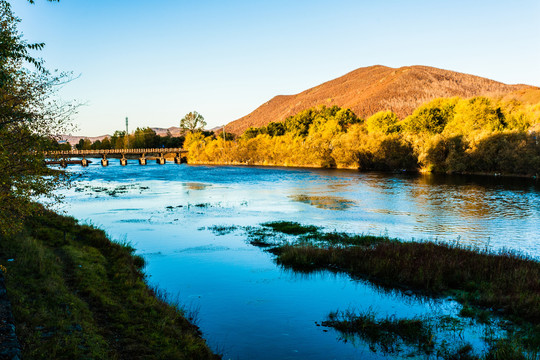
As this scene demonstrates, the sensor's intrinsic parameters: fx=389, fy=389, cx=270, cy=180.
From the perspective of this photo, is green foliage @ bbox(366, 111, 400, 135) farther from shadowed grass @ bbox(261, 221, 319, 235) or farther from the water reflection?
shadowed grass @ bbox(261, 221, 319, 235)

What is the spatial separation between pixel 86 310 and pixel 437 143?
8848cm

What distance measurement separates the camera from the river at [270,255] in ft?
43.8

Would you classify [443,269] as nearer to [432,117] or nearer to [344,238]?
[344,238]

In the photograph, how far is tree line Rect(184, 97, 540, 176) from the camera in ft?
255

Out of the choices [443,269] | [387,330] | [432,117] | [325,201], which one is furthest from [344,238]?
[432,117]

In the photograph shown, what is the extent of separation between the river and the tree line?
71.9 feet

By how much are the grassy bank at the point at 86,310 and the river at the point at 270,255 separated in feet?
5.32

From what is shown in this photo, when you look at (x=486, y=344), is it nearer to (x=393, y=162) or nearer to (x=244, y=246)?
(x=244, y=246)

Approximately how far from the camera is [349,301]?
1590 centimetres

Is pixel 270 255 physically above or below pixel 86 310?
below

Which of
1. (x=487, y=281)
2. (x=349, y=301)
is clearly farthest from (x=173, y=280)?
(x=487, y=281)

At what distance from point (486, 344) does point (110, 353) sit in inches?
430

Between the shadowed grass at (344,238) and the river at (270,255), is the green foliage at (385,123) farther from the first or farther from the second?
the shadowed grass at (344,238)

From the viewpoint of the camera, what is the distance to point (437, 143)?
88.1 meters
